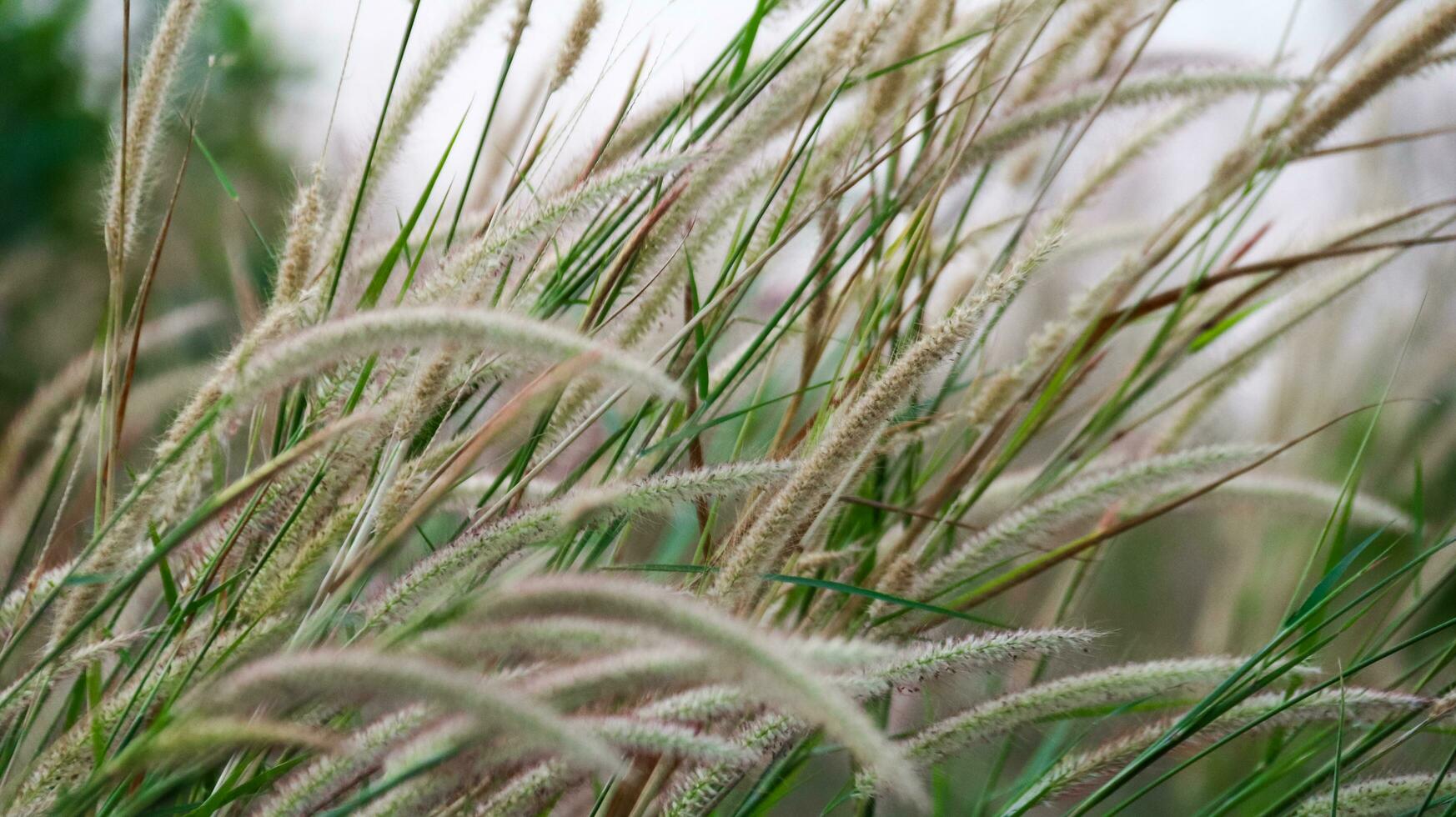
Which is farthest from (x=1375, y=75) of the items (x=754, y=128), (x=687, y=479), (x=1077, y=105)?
(x=687, y=479)

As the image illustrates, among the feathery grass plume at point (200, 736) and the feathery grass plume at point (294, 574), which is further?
the feathery grass plume at point (294, 574)

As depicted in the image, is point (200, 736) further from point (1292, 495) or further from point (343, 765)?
point (1292, 495)

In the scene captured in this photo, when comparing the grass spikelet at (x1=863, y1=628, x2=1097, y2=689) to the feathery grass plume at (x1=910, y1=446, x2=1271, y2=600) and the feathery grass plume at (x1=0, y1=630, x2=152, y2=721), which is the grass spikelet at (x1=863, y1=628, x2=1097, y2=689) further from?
the feathery grass plume at (x1=0, y1=630, x2=152, y2=721)

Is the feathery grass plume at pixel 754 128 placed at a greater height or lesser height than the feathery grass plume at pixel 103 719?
greater

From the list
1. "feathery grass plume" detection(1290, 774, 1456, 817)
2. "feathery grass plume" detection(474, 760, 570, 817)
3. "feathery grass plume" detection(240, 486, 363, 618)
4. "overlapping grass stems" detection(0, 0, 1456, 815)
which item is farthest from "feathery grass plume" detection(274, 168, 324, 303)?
"feathery grass plume" detection(1290, 774, 1456, 817)

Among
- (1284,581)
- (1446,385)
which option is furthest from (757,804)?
(1446,385)

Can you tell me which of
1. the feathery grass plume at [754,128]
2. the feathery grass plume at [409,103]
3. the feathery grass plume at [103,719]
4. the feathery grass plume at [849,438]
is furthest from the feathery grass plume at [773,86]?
the feathery grass plume at [103,719]

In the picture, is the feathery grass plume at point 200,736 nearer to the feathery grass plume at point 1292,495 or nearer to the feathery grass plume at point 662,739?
the feathery grass plume at point 662,739
